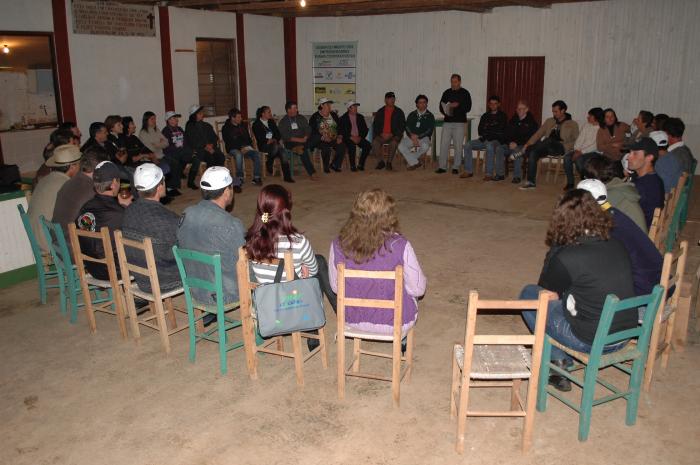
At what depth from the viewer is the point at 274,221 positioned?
133 inches

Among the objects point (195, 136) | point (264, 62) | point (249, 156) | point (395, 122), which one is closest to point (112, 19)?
point (195, 136)

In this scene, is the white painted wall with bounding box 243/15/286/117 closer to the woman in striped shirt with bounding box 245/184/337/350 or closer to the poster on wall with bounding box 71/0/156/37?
the poster on wall with bounding box 71/0/156/37

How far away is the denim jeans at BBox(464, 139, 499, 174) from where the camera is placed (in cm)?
915

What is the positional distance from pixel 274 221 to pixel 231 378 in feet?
3.10

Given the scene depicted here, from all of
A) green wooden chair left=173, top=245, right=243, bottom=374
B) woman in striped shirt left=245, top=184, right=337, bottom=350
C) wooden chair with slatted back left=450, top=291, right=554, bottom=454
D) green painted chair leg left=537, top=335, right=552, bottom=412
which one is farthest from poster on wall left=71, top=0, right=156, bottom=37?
green painted chair leg left=537, top=335, right=552, bottom=412

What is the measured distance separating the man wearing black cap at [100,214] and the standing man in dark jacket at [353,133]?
6150 millimetres

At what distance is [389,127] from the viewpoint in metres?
10.2

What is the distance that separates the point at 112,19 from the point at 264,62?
11.3 feet

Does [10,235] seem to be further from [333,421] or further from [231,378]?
[333,421]

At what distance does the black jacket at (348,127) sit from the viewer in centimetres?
1001

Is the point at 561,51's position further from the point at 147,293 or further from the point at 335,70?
the point at 147,293

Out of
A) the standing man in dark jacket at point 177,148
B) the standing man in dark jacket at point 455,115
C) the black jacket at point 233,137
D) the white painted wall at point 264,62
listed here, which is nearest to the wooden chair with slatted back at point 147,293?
the standing man in dark jacket at point 177,148

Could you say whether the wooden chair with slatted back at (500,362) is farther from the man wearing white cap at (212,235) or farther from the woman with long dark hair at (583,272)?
the man wearing white cap at (212,235)

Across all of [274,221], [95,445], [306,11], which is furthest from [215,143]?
[95,445]
